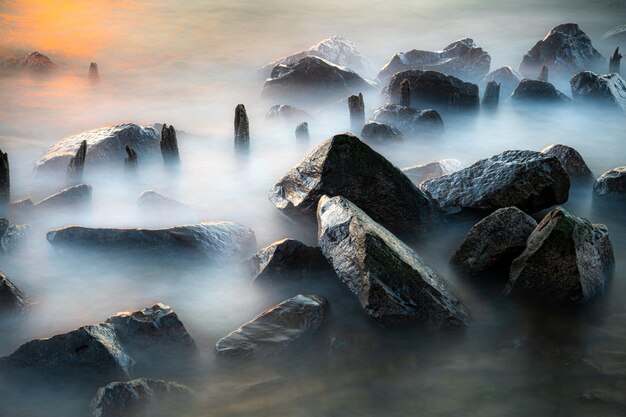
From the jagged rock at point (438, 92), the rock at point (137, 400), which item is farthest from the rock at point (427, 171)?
the rock at point (137, 400)

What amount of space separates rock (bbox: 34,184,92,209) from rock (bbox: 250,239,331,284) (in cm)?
318

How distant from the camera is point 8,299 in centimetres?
584

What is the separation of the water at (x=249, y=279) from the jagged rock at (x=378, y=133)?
0.24 metres

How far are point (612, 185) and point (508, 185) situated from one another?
205 cm

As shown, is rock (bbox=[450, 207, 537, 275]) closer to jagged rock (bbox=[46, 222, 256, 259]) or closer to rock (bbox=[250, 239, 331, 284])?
rock (bbox=[250, 239, 331, 284])

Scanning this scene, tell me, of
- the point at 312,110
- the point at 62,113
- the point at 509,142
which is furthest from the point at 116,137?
→ the point at 509,142

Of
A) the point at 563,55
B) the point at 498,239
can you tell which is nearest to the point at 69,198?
the point at 498,239

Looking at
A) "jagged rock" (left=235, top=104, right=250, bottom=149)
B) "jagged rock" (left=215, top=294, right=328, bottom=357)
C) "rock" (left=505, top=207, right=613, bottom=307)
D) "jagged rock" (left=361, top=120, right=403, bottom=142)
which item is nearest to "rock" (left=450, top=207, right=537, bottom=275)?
"rock" (left=505, top=207, right=613, bottom=307)

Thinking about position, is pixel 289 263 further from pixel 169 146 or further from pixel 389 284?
pixel 169 146

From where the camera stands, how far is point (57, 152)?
10.0m

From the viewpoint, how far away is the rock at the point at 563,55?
54.5 ft

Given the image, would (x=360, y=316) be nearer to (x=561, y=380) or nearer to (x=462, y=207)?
(x=561, y=380)

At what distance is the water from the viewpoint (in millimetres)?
4938

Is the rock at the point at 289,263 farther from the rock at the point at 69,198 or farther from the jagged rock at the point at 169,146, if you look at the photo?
the jagged rock at the point at 169,146
